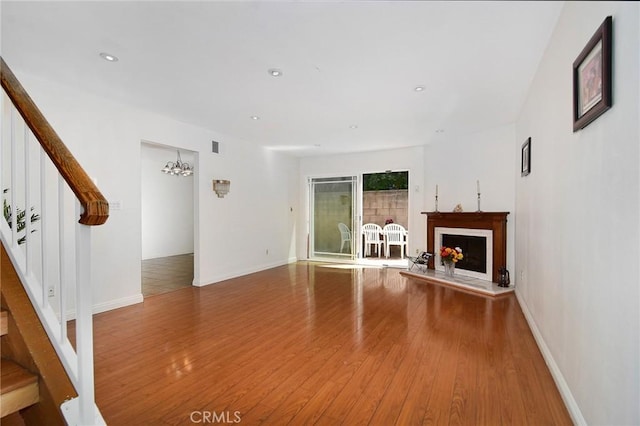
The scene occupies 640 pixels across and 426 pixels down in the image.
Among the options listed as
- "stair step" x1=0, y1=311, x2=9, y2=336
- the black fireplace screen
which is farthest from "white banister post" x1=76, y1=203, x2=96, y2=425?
the black fireplace screen

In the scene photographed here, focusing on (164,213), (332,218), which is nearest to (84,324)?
(332,218)

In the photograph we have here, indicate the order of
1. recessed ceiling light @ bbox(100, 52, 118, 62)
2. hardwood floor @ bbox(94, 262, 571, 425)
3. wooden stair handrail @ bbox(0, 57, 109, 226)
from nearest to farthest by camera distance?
wooden stair handrail @ bbox(0, 57, 109, 226) → hardwood floor @ bbox(94, 262, 571, 425) → recessed ceiling light @ bbox(100, 52, 118, 62)

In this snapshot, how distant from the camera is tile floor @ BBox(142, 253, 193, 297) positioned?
4445 millimetres

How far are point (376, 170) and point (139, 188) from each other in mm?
4321

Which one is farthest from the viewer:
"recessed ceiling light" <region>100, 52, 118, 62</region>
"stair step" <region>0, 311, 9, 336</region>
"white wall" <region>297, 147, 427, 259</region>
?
"white wall" <region>297, 147, 427, 259</region>

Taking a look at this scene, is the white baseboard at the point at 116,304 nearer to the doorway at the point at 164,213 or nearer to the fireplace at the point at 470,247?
the doorway at the point at 164,213

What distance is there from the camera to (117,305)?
3.47 metres

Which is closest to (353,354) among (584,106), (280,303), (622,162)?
(280,303)

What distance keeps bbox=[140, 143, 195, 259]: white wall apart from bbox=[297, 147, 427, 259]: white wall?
9.31 feet

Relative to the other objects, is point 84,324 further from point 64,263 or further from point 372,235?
point 372,235

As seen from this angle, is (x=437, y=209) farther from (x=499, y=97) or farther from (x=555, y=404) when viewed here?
(x=555, y=404)

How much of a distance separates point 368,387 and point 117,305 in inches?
123

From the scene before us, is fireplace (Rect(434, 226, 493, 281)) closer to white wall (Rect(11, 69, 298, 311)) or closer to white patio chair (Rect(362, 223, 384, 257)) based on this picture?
white patio chair (Rect(362, 223, 384, 257))

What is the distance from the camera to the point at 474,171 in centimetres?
493
